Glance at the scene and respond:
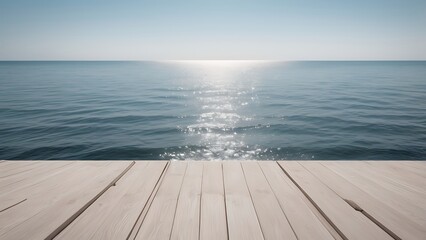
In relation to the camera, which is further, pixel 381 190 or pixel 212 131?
pixel 212 131

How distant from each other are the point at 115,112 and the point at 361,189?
17.8m

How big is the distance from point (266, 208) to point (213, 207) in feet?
1.90

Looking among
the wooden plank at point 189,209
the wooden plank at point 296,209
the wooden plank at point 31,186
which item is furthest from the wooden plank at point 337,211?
the wooden plank at point 31,186

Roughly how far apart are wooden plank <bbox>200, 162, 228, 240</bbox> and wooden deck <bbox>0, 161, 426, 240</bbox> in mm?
11

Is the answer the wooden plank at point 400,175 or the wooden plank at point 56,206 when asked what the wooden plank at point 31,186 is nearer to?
the wooden plank at point 56,206

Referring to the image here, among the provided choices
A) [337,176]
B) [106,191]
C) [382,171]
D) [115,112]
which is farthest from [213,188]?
[115,112]

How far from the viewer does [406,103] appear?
→ 20.8 m

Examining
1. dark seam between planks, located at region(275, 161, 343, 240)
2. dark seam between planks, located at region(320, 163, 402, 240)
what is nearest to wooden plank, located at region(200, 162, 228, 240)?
dark seam between planks, located at region(275, 161, 343, 240)

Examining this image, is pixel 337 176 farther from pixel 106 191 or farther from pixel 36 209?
pixel 36 209

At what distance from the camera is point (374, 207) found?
2.59 metres

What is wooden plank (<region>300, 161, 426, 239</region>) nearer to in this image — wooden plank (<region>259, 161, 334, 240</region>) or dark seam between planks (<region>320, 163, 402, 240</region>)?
dark seam between planks (<region>320, 163, 402, 240</region>)

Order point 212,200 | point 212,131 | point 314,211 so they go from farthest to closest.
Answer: point 212,131 < point 212,200 < point 314,211

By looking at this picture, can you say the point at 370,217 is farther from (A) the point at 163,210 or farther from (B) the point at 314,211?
(A) the point at 163,210

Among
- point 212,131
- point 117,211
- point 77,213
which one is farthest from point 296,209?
point 212,131
